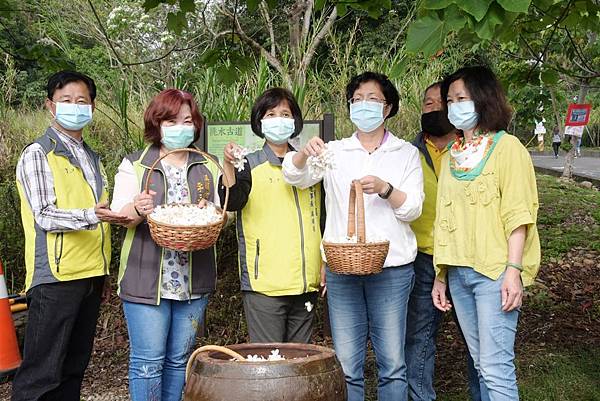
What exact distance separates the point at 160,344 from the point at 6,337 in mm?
1744

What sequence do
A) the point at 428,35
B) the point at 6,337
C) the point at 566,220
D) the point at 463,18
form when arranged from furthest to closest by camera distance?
1. the point at 566,220
2. the point at 6,337
3. the point at 428,35
4. the point at 463,18

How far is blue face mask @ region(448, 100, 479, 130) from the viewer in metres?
3.36

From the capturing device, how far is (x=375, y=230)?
140 inches

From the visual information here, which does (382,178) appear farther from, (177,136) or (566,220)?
(566,220)

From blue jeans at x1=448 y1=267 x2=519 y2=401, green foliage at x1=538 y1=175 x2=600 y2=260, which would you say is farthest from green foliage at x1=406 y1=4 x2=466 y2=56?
green foliage at x1=538 y1=175 x2=600 y2=260

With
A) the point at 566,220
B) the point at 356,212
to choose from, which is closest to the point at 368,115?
the point at 356,212

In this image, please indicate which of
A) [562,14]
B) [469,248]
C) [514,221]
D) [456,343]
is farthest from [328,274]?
[456,343]

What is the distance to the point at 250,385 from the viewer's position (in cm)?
249

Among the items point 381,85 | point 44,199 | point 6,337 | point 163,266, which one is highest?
point 381,85

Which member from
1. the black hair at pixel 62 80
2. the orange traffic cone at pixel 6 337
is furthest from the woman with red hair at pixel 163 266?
the orange traffic cone at pixel 6 337

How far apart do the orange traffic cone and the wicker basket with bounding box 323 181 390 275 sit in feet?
8.41

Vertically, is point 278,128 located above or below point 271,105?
below

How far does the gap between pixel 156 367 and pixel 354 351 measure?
3.26ft

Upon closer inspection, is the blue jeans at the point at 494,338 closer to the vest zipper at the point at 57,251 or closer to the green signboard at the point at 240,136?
the vest zipper at the point at 57,251
